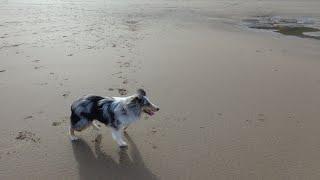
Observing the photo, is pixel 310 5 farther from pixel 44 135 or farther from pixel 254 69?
pixel 44 135

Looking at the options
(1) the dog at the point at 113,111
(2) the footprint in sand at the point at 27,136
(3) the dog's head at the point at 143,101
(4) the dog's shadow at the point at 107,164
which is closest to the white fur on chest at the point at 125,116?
(1) the dog at the point at 113,111

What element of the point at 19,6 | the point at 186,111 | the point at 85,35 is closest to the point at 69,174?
the point at 186,111

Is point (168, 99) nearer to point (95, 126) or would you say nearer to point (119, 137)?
point (95, 126)

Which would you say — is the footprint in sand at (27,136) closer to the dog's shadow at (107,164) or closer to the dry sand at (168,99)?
the dry sand at (168,99)

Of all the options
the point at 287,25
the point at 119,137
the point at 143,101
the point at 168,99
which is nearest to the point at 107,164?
the point at 119,137

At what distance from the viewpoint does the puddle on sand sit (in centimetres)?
1326

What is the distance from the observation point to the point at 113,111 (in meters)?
4.91

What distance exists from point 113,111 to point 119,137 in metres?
0.38

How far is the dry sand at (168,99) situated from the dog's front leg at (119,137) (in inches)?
5.0

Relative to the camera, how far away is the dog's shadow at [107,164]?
4645 mm

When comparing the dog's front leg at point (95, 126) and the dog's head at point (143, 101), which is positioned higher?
the dog's head at point (143, 101)

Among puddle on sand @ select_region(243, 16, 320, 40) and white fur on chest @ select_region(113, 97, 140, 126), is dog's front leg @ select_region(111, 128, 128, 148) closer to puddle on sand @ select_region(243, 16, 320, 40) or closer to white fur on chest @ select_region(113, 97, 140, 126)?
white fur on chest @ select_region(113, 97, 140, 126)

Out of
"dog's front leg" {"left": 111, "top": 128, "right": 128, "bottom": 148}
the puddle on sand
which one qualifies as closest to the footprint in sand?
"dog's front leg" {"left": 111, "top": 128, "right": 128, "bottom": 148}

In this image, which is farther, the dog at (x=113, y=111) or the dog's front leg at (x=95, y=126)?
the dog's front leg at (x=95, y=126)
